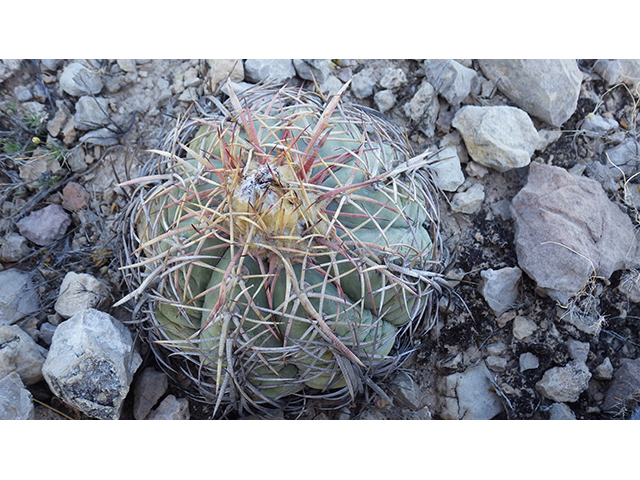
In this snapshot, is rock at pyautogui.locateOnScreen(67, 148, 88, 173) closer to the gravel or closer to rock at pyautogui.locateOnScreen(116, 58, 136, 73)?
the gravel

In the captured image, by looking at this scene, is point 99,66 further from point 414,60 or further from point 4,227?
A: point 414,60

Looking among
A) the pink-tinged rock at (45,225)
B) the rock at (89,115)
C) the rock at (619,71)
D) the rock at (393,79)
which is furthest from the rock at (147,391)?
the rock at (619,71)

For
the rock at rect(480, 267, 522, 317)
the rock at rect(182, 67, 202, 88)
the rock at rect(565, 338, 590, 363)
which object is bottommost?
the rock at rect(565, 338, 590, 363)

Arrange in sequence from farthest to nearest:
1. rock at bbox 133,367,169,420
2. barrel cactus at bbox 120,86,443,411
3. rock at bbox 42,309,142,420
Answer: rock at bbox 133,367,169,420 < rock at bbox 42,309,142,420 < barrel cactus at bbox 120,86,443,411

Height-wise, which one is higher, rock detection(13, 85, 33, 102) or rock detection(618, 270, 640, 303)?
rock detection(13, 85, 33, 102)

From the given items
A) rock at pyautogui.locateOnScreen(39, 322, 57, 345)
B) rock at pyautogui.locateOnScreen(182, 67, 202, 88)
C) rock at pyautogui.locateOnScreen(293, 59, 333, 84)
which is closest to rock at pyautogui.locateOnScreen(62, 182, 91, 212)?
rock at pyautogui.locateOnScreen(39, 322, 57, 345)

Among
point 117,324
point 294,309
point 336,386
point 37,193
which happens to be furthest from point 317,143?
point 37,193

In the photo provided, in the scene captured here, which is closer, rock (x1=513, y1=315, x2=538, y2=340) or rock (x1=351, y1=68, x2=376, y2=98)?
rock (x1=513, y1=315, x2=538, y2=340)
